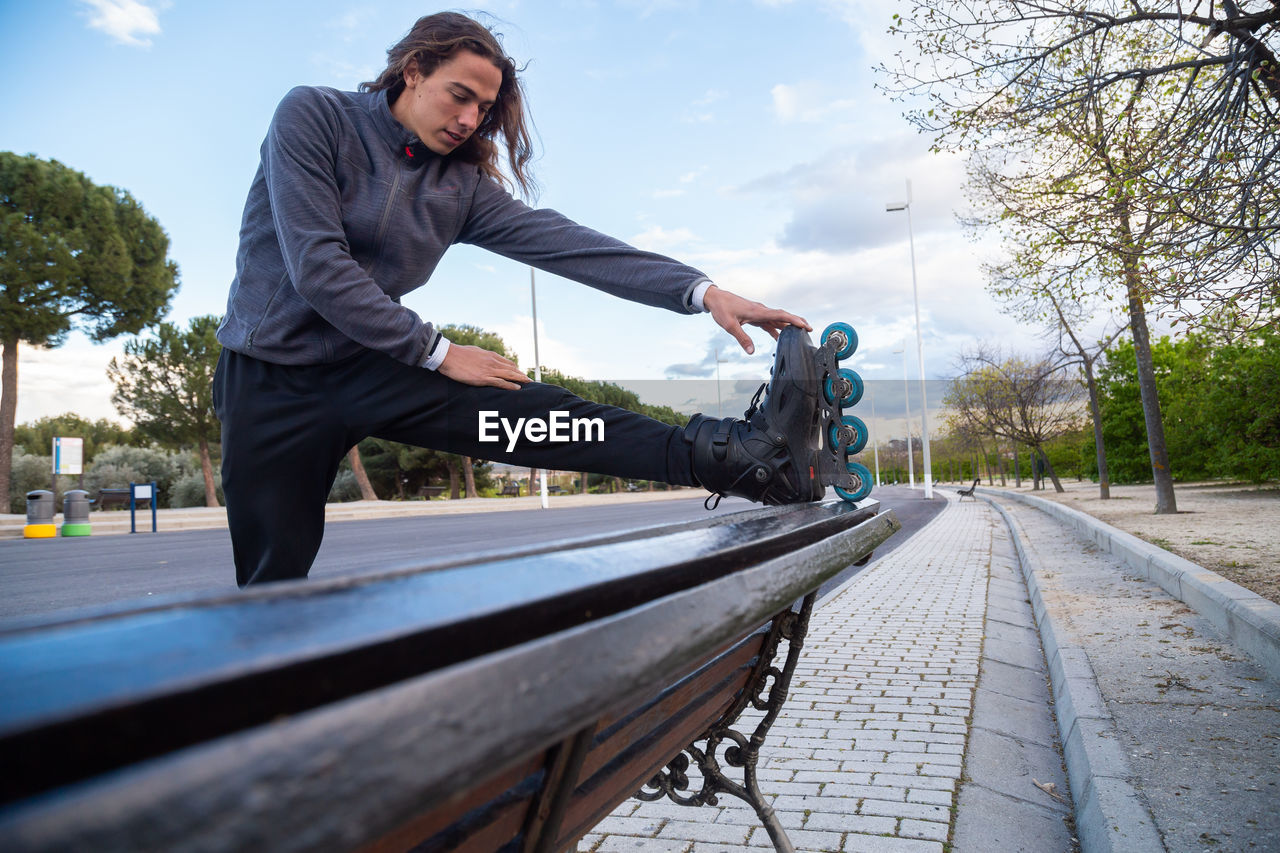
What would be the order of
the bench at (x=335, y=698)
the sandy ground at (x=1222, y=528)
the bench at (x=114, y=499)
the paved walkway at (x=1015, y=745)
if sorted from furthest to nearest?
the bench at (x=114, y=499)
the sandy ground at (x=1222, y=528)
the paved walkway at (x=1015, y=745)
the bench at (x=335, y=698)

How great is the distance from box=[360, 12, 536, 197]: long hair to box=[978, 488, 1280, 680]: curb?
4.23 m

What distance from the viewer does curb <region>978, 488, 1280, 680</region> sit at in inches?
171

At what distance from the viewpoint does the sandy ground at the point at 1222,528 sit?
706cm

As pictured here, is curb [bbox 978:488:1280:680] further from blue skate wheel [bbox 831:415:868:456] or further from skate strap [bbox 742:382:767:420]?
skate strap [bbox 742:382:767:420]

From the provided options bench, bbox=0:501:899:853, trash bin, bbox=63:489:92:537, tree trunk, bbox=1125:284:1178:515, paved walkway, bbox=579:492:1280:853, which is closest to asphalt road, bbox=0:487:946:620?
trash bin, bbox=63:489:92:537

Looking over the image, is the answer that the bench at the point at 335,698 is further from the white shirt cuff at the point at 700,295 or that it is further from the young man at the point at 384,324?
the white shirt cuff at the point at 700,295

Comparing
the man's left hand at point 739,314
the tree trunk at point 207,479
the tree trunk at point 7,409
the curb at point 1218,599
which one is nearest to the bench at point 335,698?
the man's left hand at point 739,314

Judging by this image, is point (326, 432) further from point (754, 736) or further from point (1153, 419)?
point (1153, 419)

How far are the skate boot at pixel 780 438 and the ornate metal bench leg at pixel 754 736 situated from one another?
11.5 inches

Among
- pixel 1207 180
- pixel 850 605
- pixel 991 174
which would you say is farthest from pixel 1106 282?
pixel 850 605

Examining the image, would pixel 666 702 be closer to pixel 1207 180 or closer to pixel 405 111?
pixel 405 111

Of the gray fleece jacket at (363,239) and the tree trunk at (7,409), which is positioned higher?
the tree trunk at (7,409)

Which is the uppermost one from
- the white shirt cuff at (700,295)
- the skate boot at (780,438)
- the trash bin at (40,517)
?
the white shirt cuff at (700,295)

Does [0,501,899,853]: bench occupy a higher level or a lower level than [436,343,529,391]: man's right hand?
lower
